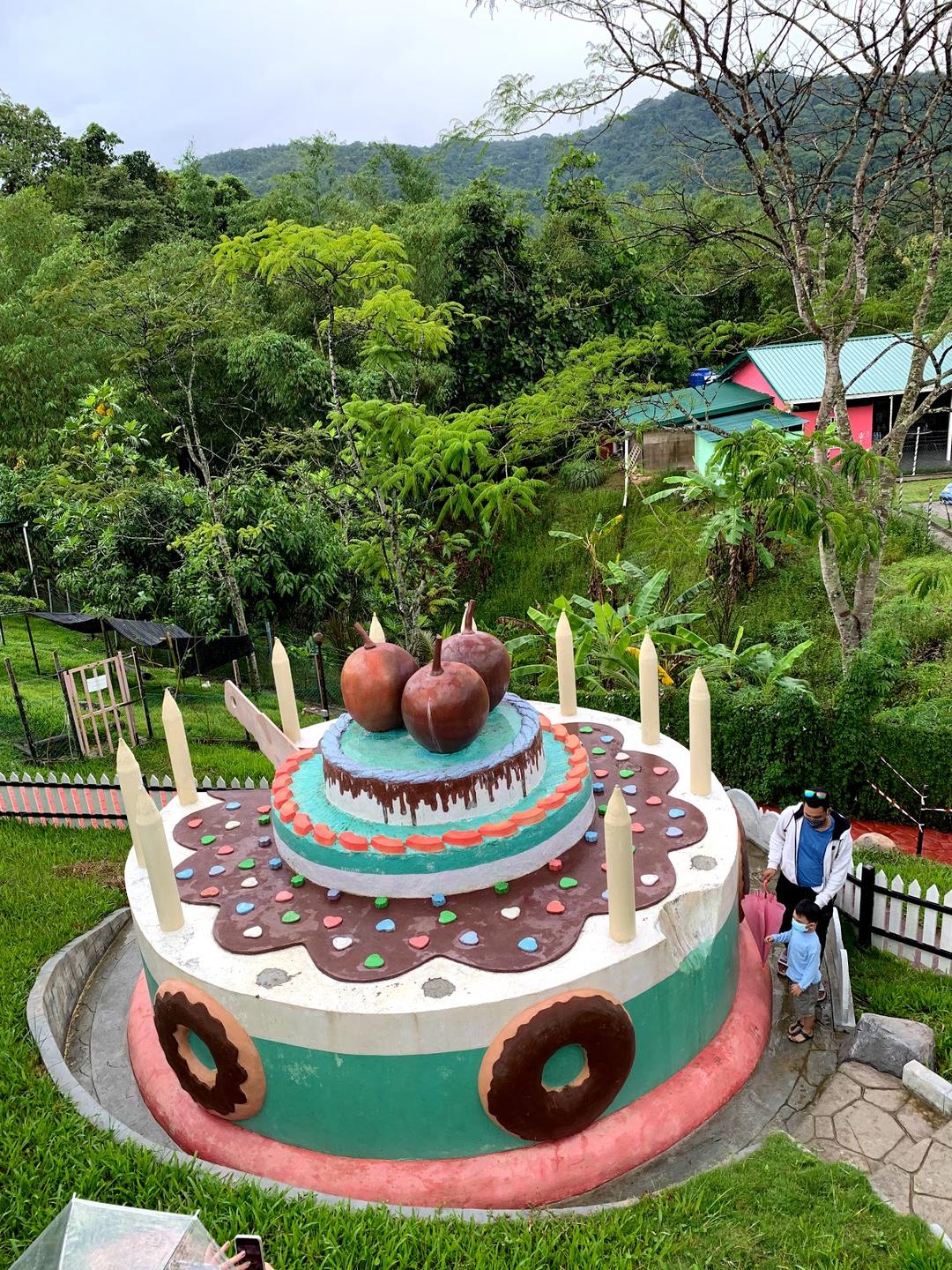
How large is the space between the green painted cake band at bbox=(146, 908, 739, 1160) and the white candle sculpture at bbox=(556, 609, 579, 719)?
3800mm

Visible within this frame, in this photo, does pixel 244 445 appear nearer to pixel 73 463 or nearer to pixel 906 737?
pixel 73 463

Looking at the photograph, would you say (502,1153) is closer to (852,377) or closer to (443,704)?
(443,704)

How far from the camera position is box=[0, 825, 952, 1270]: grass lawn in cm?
470

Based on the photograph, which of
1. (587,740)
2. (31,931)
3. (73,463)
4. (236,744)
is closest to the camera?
(31,931)

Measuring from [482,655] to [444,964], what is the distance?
2.44 m

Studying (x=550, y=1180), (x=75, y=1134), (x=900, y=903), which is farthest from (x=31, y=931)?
(x=900, y=903)

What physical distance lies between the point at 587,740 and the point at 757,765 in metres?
3.93

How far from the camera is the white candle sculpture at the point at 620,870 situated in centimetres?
557

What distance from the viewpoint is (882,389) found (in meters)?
20.5

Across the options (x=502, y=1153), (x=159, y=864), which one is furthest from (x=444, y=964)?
(x=159, y=864)

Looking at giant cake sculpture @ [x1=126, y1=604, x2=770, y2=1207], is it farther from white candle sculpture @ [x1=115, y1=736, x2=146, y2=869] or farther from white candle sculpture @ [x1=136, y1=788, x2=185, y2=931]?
white candle sculpture @ [x1=115, y1=736, x2=146, y2=869]

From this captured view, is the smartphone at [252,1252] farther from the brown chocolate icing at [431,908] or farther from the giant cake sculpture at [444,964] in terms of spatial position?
the brown chocolate icing at [431,908]

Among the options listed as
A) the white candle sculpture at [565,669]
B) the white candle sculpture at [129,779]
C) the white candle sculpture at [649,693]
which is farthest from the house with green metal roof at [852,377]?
the white candle sculpture at [129,779]

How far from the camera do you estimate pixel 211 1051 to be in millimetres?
5875
